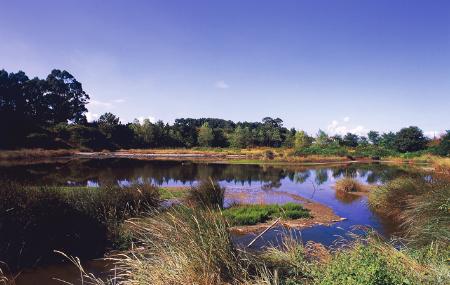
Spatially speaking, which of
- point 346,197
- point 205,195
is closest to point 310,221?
point 205,195

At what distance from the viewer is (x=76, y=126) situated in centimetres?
6794

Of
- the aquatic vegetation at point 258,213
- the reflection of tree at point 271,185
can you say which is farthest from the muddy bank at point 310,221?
the reflection of tree at point 271,185

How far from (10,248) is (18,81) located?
7385cm

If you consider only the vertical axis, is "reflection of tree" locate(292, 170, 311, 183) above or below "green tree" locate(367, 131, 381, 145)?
below

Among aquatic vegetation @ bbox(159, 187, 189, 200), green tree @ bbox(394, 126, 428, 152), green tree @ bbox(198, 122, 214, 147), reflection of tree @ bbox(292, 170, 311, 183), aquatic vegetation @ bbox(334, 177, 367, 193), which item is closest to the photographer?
aquatic vegetation @ bbox(159, 187, 189, 200)

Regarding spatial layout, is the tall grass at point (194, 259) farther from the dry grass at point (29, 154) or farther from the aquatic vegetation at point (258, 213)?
the dry grass at point (29, 154)

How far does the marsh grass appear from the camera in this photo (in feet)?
30.0

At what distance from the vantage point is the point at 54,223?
10.1 m

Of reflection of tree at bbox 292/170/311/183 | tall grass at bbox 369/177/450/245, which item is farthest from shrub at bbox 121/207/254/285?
reflection of tree at bbox 292/170/311/183

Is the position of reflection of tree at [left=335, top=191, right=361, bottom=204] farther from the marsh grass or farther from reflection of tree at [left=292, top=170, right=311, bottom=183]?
the marsh grass

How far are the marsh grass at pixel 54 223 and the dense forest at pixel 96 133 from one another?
157 ft

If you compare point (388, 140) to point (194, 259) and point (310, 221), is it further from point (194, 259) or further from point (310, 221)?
point (194, 259)

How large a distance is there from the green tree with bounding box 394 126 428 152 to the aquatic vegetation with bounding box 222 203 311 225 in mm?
63313

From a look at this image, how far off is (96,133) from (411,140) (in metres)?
57.6
